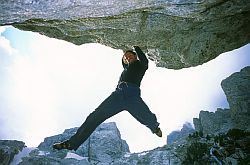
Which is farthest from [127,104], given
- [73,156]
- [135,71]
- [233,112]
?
[233,112]

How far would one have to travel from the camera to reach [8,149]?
80.0ft

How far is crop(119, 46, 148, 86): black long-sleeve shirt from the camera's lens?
32.9ft

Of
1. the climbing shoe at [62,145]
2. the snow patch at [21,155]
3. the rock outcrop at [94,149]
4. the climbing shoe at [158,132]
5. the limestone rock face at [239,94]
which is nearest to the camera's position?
the climbing shoe at [62,145]

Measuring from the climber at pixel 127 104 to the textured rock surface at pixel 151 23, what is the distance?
158 cm

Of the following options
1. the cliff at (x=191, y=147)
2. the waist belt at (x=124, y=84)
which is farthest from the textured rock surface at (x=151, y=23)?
the cliff at (x=191, y=147)

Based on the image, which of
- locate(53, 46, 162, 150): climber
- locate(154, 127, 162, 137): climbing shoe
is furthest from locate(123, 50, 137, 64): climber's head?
locate(154, 127, 162, 137): climbing shoe

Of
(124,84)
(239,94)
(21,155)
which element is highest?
(239,94)

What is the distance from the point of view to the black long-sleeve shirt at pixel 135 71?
32.9 feet

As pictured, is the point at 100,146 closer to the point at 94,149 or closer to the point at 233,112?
the point at 94,149

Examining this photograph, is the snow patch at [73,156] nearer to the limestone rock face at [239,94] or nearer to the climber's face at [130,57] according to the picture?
the limestone rock face at [239,94]

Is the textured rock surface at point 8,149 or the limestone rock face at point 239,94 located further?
the limestone rock face at point 239,94

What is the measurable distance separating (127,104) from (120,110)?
1.04 ft

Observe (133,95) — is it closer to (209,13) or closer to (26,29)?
(209,13)

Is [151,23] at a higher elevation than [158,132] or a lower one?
higher
